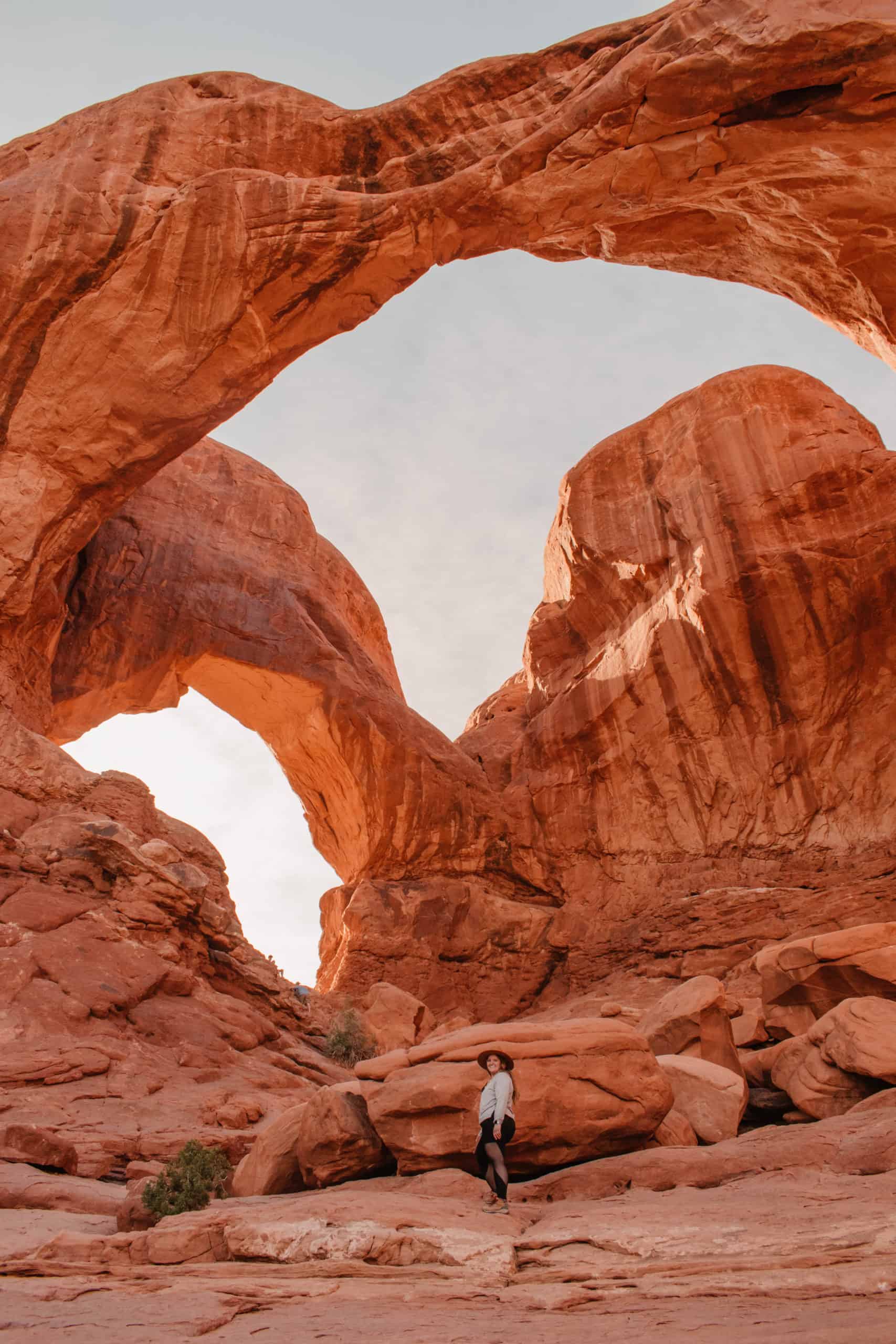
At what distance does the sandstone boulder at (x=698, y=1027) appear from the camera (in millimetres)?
10125

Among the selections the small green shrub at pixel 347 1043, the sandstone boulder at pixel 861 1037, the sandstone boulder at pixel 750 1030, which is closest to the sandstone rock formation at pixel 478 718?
the sandstone boulder at pixel 861 1037

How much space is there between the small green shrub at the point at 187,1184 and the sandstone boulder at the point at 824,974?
6189 millimetres

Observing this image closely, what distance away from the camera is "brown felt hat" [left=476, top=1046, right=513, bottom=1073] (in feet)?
25.3

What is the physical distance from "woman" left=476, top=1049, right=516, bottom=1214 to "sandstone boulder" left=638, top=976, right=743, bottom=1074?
3.57m

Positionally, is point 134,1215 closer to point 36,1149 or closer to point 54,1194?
point 54,1194

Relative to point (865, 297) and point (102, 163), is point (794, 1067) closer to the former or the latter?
point (865, 297)

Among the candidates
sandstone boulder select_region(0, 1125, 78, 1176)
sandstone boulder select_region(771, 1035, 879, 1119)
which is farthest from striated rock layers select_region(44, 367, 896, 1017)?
sandstone boulder select_region(0, 1125, 78, 1176)

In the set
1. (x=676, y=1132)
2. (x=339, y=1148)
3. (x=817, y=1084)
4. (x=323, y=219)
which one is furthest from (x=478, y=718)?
(x=339, y=1148)

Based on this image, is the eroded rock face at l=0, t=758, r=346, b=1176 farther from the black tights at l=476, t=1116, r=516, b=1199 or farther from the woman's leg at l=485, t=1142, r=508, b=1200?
the woman's leg at l=485, t=1142, r=508, b=1200

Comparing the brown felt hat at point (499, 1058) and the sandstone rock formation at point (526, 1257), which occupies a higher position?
the brown felt hat at point (499, 1058)

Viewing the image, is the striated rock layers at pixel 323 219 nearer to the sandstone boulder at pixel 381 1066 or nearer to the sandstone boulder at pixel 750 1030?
the sandstone boulder at pixel 381 1066

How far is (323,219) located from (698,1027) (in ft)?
45.0

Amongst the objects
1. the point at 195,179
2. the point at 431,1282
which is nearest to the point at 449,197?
the point at 195,179

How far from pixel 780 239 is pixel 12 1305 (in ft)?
57.2
